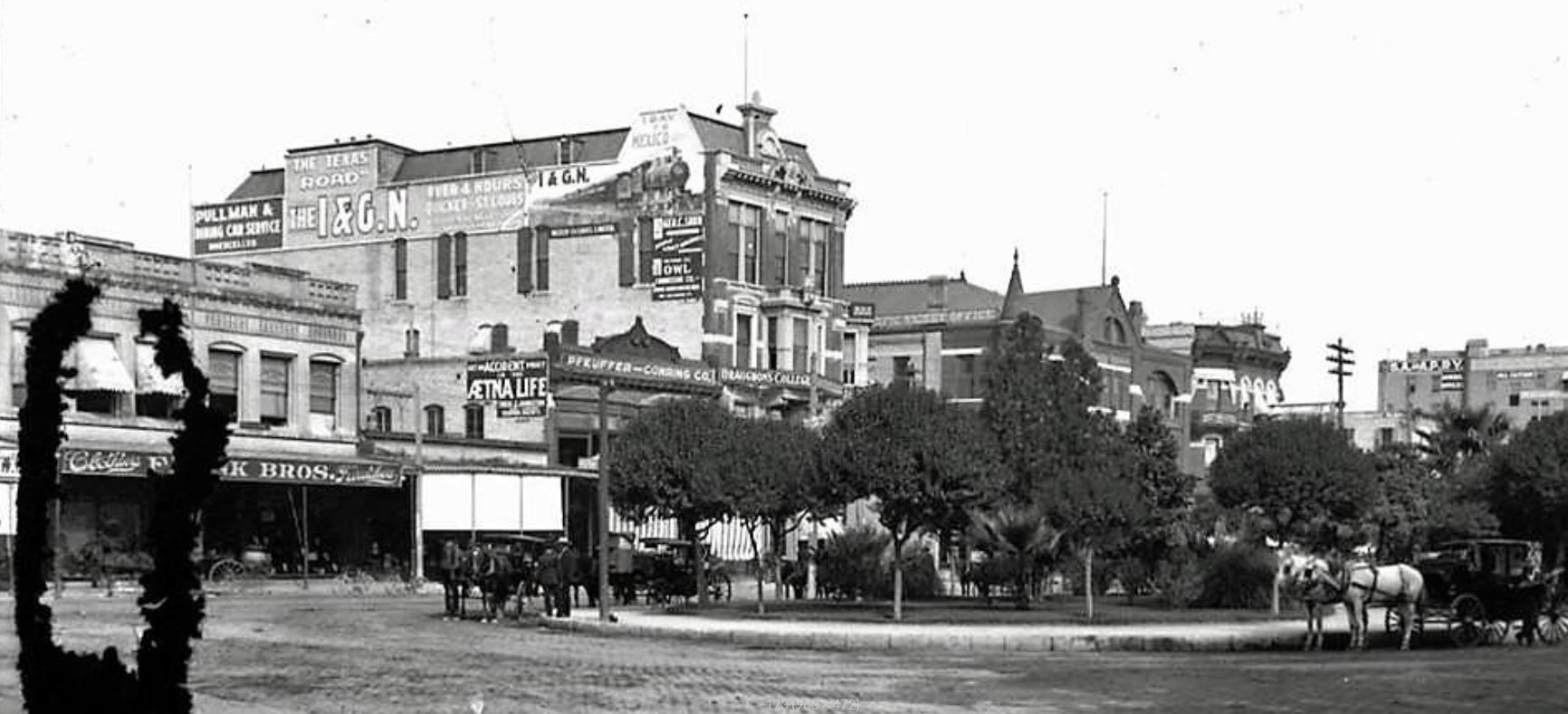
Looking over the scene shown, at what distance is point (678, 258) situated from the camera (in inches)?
2564

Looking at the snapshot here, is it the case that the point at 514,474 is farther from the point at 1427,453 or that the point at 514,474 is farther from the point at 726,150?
the point at 1427,453

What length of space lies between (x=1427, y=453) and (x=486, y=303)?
121 feet

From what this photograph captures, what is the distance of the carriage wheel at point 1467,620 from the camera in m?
28.9

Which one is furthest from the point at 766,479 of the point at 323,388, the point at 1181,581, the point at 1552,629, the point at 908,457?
the point at 323,388

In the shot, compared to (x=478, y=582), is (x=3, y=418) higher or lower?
higher

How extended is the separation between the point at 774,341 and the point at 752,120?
8539 millimetres

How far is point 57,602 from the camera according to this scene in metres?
37.5

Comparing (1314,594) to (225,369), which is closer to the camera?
(1314,594)

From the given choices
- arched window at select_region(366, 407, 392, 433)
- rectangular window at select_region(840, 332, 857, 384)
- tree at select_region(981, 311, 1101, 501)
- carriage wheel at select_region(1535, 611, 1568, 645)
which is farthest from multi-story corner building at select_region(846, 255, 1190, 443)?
carriage wheel at select_region(1535, 611, 1568, 645)

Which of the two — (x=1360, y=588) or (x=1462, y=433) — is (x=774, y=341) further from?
(x=1360, y=588)

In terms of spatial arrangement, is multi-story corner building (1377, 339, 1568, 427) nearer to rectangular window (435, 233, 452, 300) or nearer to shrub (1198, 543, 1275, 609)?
rectangular window (435, 233, 452, 300)

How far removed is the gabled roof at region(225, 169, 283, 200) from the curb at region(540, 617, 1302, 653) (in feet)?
171

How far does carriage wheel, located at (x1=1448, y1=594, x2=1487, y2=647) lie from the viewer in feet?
94.9

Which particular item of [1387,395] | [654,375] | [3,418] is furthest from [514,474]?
[1387,395]
